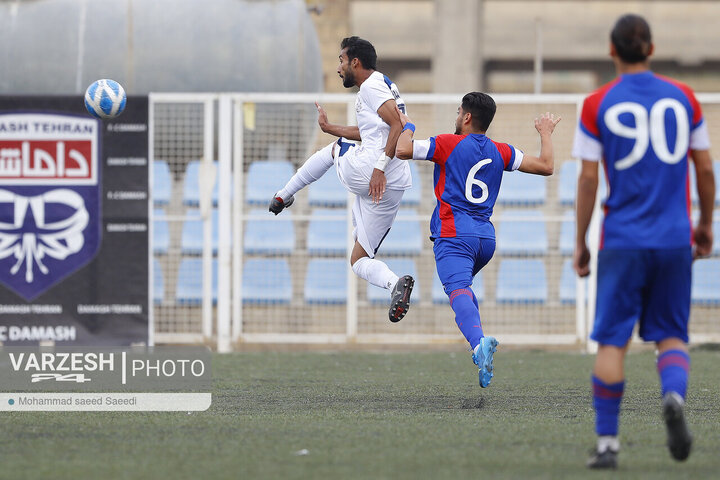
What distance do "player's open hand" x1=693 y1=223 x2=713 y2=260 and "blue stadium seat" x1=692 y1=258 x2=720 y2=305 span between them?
8.27m

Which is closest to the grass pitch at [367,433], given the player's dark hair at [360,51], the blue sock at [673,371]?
the blue sock at [673,371]

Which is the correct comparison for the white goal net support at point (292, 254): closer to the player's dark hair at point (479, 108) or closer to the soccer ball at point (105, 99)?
the soccer ball at point (105, 99)

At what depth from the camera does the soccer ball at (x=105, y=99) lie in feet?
33.7

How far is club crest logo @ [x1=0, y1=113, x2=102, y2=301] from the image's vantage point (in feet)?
40.5

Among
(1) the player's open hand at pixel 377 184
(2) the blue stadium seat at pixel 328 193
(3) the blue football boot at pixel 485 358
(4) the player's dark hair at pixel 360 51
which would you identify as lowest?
(3) the blue football boot at pixel 485 358

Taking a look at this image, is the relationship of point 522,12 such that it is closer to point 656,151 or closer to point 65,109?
point 65,109

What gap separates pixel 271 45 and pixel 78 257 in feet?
12.0

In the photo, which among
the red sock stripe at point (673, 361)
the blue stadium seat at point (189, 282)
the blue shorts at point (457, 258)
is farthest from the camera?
the blue stadium seat at point (189, 282)

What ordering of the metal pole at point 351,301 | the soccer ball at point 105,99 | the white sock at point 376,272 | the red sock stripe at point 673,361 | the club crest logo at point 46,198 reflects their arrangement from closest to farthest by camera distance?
the red sock stripe at point 673,361 → the white sock at point 376,272 → the soccer ball at point 105,99 → the club crest logo at point 46,198 → the metal pole at point 351,301

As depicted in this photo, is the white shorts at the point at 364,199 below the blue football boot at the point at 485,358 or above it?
above

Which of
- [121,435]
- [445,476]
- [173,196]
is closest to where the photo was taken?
[445,476]

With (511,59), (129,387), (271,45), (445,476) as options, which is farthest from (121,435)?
(511,59)

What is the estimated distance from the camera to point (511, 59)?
33.5m

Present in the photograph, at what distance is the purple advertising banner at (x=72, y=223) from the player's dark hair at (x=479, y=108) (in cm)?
561
